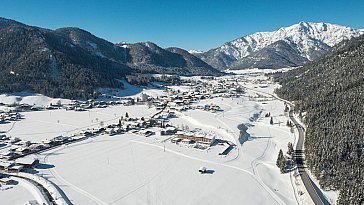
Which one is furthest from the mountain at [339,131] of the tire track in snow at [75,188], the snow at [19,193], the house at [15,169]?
the house at [15,169]

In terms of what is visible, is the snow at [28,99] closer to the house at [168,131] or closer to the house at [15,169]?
the house at [168,131]

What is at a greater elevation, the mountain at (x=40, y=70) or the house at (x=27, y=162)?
the mountain at (x=40, y=70)

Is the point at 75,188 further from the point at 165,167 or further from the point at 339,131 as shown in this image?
the point at 339,131

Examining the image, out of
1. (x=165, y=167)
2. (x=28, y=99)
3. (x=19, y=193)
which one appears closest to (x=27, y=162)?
(x=19, y=193)

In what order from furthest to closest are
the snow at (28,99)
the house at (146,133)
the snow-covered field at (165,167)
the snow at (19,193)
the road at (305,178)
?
the snow at (28,99) < the house at (146,133) < the snow-covered field at (165,167) < the road at (305,178) < the snow at (19,193)

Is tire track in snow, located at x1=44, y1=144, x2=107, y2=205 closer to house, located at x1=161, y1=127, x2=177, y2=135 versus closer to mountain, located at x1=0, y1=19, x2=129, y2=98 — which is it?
house, located at x1=161, y1=127, x2=177, y2=135

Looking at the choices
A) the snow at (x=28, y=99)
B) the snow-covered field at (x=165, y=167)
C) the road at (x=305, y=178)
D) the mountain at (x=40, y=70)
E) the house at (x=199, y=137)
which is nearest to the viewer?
the road at (x=305, y=178)
